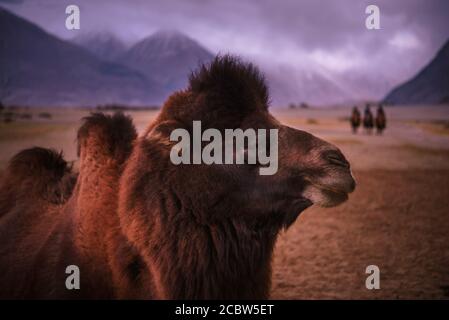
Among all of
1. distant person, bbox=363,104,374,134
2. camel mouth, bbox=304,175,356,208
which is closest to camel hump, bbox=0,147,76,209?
camel mouth, bbox=304,175,356,208

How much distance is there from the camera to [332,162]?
217 cm

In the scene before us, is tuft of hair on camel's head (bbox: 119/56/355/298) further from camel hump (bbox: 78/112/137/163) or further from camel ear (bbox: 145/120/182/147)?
camel hump (bbox: 78/112/137/163)

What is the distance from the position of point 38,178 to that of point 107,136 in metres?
1.12

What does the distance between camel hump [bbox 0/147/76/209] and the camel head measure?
4.30 ft

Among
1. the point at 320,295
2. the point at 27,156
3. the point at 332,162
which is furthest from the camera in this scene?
the point at 320,295

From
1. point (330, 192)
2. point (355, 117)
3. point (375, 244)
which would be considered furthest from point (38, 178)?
point (355, 117)

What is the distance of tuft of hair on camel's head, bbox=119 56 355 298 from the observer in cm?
229

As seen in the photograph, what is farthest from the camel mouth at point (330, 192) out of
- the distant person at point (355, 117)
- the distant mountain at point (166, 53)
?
the distant person at point (355, 117)

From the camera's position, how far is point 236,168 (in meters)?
2.41

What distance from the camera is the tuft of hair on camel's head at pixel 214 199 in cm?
229

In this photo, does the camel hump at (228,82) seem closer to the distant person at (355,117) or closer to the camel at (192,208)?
the camel at (192,208)
